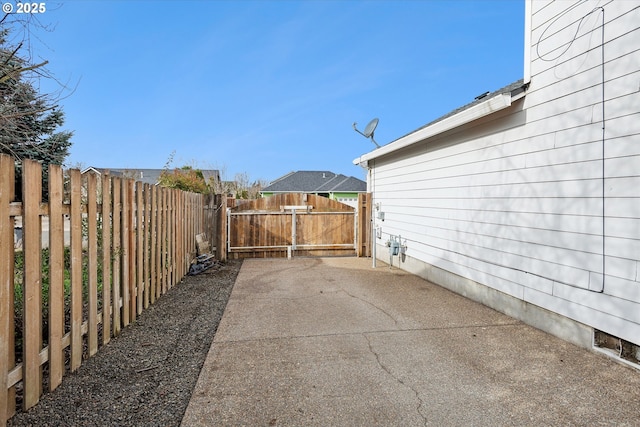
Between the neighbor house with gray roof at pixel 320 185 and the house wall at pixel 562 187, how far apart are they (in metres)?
21.3

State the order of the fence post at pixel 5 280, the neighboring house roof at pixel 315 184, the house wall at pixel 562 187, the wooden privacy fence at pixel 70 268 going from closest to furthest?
the fence post at pixel 5 280 → the wooden privacy fence at pixel 70 268 → the house wall at pixel 562 187 → the neighboring house roof at pixel 315 184

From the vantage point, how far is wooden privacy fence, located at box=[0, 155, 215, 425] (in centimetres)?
210

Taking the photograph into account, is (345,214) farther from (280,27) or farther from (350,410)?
(350,410)

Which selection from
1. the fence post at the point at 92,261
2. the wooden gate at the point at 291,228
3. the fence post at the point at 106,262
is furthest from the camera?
the wooden gate at the point at 291,228

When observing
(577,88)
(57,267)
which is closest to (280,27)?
(577,88)

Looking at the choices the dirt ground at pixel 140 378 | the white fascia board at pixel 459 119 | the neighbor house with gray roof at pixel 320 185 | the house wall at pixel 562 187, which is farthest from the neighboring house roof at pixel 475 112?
the neighbor house with gray roof at pixel 320 185

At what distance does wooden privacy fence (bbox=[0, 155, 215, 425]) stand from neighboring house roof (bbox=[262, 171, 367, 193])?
76.9 feet

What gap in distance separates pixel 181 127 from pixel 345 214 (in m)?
14.9

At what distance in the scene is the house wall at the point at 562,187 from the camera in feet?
9.82

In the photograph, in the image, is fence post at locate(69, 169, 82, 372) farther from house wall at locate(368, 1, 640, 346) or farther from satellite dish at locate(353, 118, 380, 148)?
satellite dish at locate(353, 118, 380, 148)

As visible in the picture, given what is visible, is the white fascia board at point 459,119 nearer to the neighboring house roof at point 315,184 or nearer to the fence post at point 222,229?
the fence post at point 222,229

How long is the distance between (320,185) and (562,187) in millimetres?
27657

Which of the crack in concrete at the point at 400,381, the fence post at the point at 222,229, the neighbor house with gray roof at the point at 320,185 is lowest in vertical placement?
the crack in concrete at the point at 400,381

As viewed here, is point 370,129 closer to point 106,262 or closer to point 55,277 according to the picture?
point 106,262
